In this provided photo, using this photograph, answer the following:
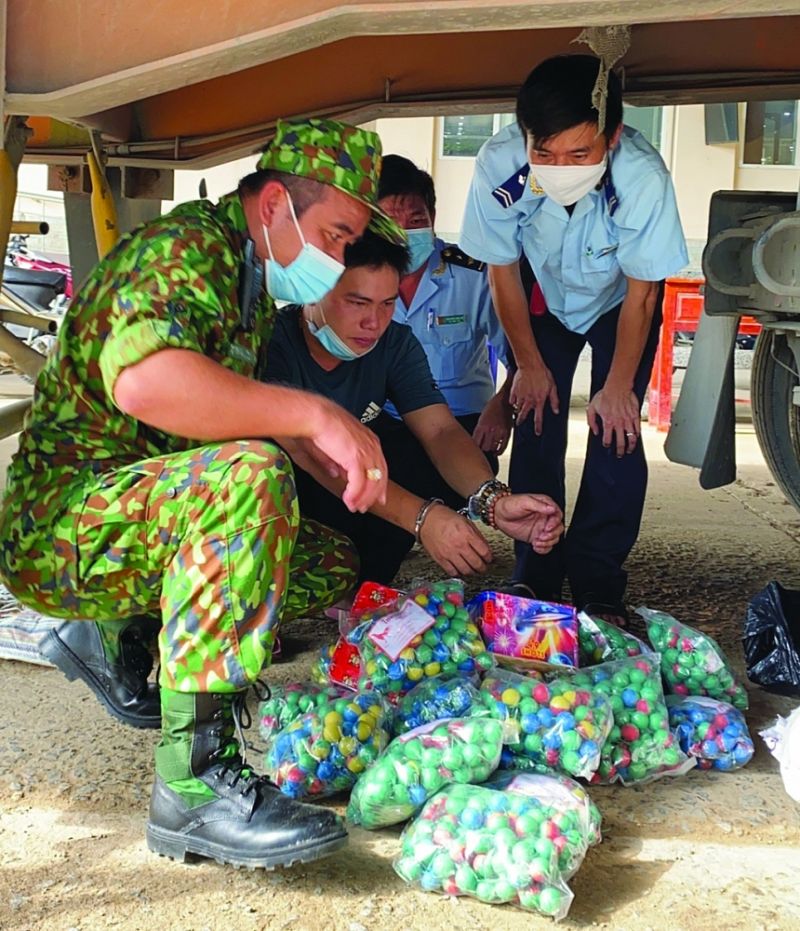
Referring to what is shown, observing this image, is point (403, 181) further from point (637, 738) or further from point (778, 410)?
point (637, 738)

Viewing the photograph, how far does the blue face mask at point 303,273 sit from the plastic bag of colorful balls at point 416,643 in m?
0.69

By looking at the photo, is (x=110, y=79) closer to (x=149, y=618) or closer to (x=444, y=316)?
(x=149, y=618)

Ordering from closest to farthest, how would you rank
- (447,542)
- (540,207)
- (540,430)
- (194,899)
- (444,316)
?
(194,899)
(447,542)
(540,207)
(540,430)
(444,316)

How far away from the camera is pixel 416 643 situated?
2379 millimetres

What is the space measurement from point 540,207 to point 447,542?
931 millimetres

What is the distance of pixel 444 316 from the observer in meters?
3.51

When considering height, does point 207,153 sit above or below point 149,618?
above

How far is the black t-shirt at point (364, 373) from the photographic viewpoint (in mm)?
2812

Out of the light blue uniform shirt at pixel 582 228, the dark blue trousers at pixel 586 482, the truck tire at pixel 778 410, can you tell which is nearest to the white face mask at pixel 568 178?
the light blue uniform shirt at pixel 582 228

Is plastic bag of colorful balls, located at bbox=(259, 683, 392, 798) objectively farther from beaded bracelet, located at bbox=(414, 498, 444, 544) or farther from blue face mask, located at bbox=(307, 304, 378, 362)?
blue face mask, located at bbox=(307, 304, 378, 362)

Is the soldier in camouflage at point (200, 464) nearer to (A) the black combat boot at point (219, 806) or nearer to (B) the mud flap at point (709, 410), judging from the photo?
(A) the black combat boot at point (219, 806)

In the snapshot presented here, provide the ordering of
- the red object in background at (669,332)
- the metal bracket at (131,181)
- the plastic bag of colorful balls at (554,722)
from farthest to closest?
1. the red object in background at (669,332)
2. the metal bracket at (131,181)
3. the plastic bag of colorful balls at (554,722)

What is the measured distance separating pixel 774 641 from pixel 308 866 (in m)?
1.36

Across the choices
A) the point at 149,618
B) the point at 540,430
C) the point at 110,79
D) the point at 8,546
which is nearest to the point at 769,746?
the point at 540,430
